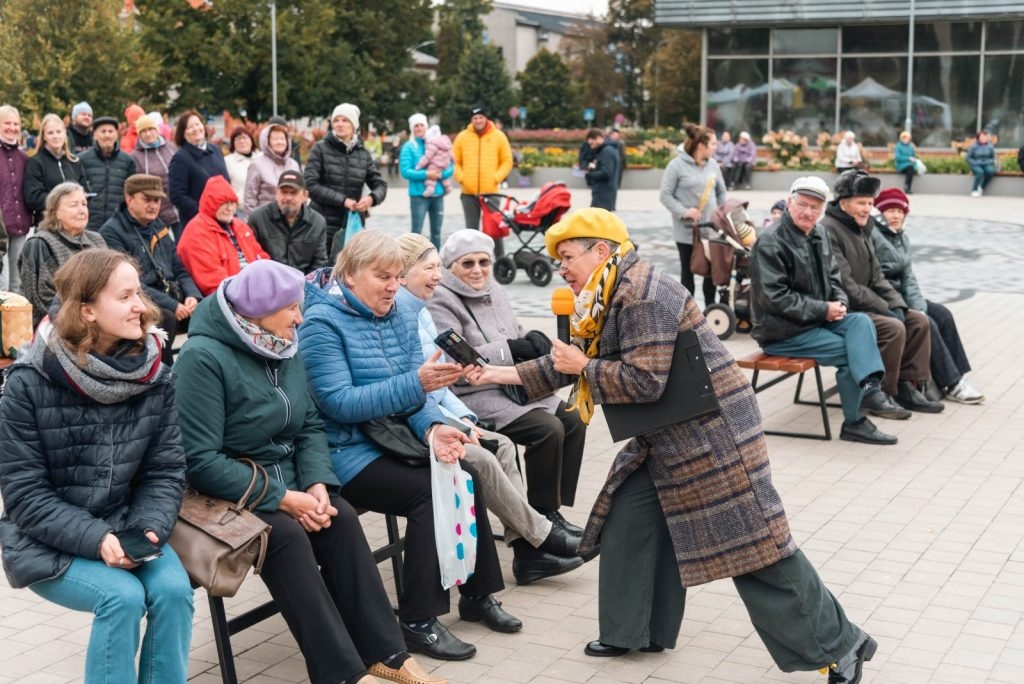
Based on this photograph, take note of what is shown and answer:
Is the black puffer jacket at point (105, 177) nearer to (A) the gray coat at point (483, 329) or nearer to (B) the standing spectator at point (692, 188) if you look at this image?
(B) the standing spectator at point (692, 188)

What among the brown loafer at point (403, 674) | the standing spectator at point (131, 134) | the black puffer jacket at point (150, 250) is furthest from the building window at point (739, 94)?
the brown loafer at point (403, 674)

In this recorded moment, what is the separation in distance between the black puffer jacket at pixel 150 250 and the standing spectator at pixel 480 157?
23.7 feet

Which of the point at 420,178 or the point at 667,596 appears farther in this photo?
the point at 420,178

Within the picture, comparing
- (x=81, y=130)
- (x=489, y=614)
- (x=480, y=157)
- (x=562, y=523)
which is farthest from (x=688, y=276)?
(x=489, y=614)

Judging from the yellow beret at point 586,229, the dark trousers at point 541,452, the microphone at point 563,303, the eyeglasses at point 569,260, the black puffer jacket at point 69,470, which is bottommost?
the dark trousers at point 541,452

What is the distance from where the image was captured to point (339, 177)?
12.1 m

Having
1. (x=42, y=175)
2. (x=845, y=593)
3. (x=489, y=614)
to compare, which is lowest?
(x=845, y=593)

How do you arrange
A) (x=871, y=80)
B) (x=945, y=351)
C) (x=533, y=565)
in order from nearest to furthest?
(x=533, y=565)
(x=945, y=351)
(x=871, y=80)

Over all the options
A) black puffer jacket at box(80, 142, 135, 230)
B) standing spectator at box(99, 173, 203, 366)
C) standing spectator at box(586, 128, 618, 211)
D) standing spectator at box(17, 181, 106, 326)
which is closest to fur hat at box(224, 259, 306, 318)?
standing spectator at box(17, 181, 106, 326)

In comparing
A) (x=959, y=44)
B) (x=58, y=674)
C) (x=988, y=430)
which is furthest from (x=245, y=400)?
(x=959, y=44)

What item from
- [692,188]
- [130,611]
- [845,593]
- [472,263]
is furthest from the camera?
[692,188]

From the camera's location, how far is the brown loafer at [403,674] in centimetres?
461

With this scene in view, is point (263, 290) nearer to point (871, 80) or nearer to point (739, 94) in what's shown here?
point (871, 80)

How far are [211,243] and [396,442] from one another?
4.28 meters
